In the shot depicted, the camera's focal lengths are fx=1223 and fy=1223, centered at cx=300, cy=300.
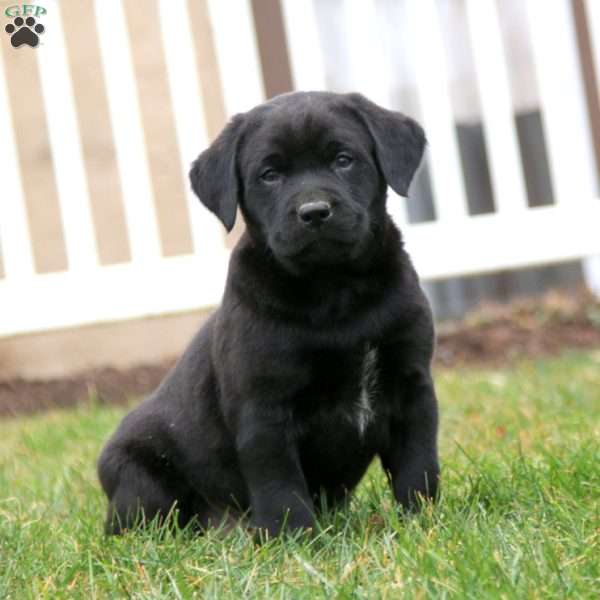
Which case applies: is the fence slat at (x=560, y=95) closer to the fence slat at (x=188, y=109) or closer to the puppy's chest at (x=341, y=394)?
the fence slat at (x=188, y=109)

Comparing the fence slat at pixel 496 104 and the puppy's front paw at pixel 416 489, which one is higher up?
the fence slat at pixel 496 104

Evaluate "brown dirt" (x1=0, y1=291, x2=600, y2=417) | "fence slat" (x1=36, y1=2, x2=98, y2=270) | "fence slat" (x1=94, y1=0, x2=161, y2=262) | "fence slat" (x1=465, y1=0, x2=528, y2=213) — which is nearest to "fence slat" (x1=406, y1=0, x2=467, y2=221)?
"fence slat" (x1=465, y1=0, x2=528, y2=213)

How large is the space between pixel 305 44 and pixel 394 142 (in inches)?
166

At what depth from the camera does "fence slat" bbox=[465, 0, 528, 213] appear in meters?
7.38

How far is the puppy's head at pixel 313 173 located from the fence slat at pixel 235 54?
12.9ft

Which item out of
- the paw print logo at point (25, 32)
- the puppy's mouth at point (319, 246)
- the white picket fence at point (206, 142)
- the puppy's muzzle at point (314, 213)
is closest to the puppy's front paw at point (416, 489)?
the puppy's mouth at point (319, 246)

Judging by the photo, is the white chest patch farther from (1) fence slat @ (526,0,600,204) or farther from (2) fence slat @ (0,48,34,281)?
(1) fence slat @ (526,0,600,204)

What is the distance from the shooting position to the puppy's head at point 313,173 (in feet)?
10.1

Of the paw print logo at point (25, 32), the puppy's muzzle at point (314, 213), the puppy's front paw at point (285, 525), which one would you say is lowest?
the puppy's front paw at point (285, 525)

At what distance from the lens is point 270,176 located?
3.24 meters

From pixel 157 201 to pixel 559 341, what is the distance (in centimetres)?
258

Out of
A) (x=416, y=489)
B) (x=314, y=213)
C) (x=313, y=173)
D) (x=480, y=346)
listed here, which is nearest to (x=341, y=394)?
(x=416, y=489)

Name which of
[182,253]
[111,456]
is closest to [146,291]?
[182,253]

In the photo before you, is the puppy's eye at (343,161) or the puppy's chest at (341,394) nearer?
the puppy's chest at (341,394)
